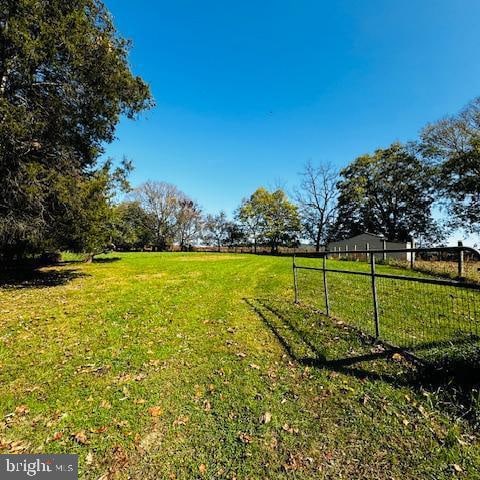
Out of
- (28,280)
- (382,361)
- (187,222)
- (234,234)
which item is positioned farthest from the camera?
(234,234)

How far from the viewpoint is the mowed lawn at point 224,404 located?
245 cm

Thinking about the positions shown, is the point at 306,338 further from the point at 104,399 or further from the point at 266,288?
the point at 266,288

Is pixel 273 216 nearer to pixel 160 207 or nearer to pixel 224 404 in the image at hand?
pixel 160 207

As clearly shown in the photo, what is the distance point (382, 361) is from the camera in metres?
4.17

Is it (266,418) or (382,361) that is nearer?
(266,418)

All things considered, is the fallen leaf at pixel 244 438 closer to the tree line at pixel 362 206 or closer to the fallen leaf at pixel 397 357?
the fallen leaf at pixel 397 357

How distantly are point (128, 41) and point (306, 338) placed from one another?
473 inches

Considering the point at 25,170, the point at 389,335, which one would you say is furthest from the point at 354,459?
the point at 25,170

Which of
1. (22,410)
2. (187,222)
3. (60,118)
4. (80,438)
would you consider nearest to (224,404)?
(80,438)

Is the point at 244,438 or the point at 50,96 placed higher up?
the point at 50,96

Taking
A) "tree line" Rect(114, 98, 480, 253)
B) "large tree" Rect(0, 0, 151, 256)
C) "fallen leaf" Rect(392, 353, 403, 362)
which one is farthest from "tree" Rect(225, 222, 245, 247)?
"fallen leaf" Rect(392, 353, 403, 362)

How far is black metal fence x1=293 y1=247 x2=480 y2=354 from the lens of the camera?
174 inches

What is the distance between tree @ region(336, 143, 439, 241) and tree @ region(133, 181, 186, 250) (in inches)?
1168

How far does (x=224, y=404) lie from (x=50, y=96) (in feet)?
37.5
